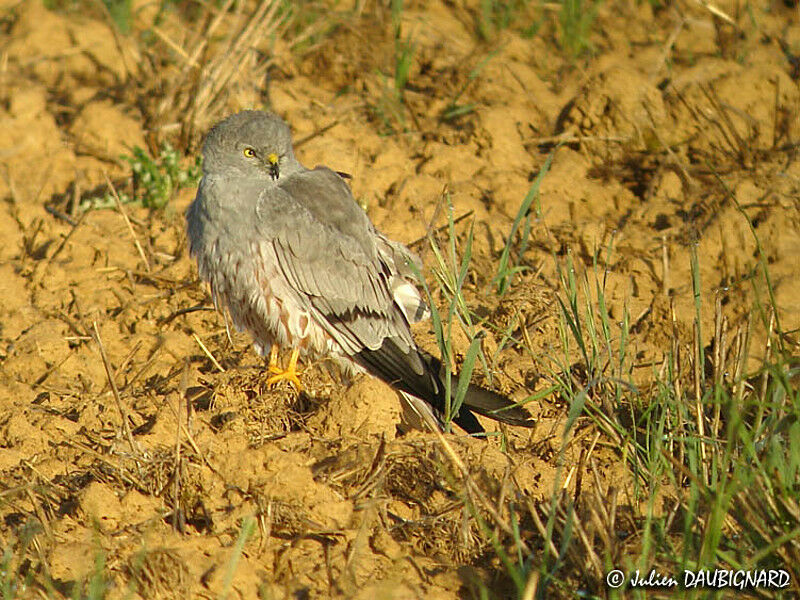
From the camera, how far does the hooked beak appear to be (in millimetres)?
5020

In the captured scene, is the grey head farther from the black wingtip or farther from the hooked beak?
the black wingtip

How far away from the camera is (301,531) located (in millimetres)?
3762

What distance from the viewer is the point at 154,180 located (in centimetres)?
627

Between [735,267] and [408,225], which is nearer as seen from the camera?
[735,267]

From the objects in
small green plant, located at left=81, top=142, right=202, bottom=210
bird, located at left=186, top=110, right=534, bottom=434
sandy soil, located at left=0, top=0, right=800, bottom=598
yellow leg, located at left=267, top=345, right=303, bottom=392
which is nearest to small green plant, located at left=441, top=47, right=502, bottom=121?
sandy soil, located at left=0, top=0, right=800, bottom=598

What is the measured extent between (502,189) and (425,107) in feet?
3.49

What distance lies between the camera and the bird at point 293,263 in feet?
16.1

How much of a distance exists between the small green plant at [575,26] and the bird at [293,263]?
305 cm

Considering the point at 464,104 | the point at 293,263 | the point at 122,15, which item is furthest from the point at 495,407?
the point at 122,15

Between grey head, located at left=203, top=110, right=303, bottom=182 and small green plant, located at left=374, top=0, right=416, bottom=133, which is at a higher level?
grey head, located at left=203, top=110, right=303, bottom=182

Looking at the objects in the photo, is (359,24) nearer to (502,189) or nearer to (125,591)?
(502,189)

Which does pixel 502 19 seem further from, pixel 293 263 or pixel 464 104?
pixel 293 263

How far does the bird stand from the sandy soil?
0.30 meters

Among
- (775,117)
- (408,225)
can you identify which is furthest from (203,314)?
(775,117)
